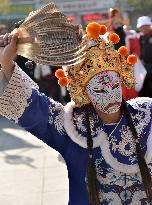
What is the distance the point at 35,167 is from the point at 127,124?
2.97 metres

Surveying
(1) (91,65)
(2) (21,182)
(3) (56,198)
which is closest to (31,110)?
(1) (91,65)

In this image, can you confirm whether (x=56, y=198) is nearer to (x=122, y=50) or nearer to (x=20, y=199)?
(x=20, y=199)

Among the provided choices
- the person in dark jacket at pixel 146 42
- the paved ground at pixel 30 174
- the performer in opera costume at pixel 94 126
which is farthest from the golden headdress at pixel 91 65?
the person in dark jacket at pixel 146 42

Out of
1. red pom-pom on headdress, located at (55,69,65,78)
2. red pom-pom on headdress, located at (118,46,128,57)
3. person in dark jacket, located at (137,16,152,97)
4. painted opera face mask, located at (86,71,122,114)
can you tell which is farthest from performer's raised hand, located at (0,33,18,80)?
person in dark jacket, located at (137,16,152,97)

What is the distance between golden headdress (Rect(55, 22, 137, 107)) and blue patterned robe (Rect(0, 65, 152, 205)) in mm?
108

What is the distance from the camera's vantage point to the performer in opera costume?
7.47 ft

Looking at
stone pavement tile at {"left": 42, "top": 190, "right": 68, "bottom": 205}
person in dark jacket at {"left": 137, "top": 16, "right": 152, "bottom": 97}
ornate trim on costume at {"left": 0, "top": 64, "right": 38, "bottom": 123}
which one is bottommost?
stone pavement tile at {"left": 42, "top": 190, "right": 68, "bottom": 205}

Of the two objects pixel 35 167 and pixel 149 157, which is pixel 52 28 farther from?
pixel 35 167

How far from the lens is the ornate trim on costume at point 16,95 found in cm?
225

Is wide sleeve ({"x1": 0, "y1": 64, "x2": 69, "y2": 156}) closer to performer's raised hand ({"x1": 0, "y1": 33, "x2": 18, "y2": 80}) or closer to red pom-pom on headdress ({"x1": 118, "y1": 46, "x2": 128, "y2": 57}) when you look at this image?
performer's raised hand ({"x1": 0, "y1": 33, "x2": 18, "y2": 80})

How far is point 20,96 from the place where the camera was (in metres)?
2.26

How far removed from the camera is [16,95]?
2.26 m

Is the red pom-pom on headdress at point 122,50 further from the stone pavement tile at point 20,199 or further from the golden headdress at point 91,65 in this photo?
the stone pavement tile at point 20,199

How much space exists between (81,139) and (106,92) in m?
0.24
